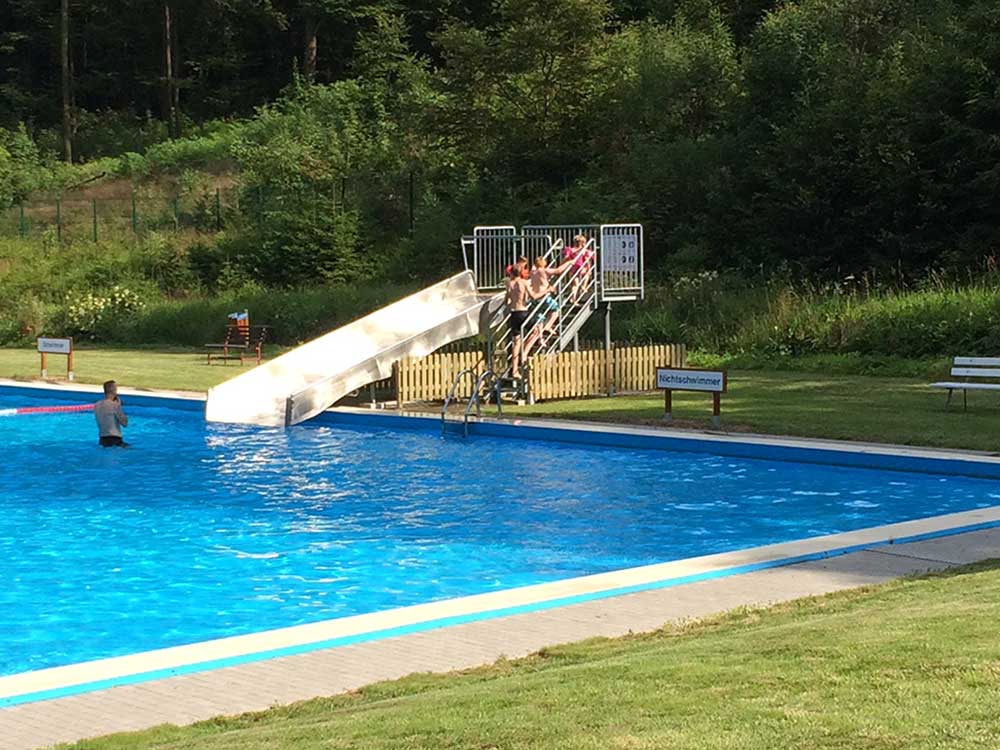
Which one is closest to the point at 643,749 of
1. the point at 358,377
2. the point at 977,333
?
the point at 358,377

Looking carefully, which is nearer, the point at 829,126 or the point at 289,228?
the point at 829,126

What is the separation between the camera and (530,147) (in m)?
48.3

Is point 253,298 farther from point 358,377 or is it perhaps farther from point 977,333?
point 977,333

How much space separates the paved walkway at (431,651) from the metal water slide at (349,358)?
13104 millimetres

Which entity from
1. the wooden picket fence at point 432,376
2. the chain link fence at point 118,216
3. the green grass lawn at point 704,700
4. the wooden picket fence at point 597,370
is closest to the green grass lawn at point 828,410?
the wooden picket fence at point 597,370

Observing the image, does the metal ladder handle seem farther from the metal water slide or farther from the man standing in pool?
the man standing in pool

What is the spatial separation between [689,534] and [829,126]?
1052 inches

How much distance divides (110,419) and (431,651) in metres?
13.3

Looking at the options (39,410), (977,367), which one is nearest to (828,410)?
(977,367)

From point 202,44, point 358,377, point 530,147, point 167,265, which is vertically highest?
point 202,44

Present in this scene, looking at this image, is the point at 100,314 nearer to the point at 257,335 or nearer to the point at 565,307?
the point at 257,335

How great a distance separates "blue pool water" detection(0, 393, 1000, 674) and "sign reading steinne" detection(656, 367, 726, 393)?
917 mm

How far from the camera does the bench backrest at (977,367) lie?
20625 mm

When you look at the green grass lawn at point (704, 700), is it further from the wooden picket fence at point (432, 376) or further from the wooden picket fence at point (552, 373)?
the wooden picket fence at point (432, 376)
